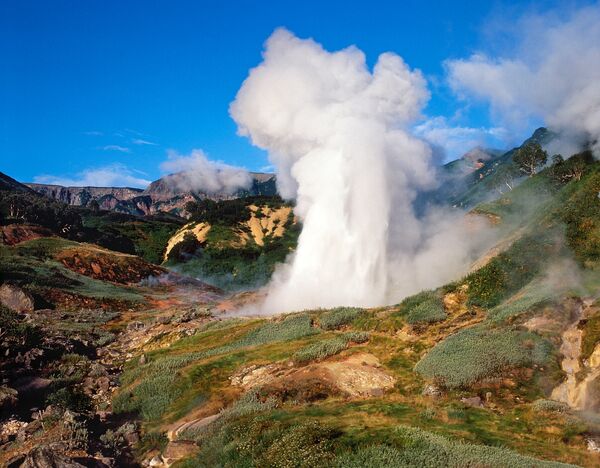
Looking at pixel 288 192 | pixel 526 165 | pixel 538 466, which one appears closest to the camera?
pixel 538 466

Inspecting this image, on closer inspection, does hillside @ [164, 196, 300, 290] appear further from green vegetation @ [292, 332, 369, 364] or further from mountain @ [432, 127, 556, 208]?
green vegetation @ [292, 332, 369, 364]

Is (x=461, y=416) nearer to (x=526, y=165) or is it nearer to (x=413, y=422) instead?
(x=413, y=422)

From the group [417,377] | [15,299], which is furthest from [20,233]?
[417,377]

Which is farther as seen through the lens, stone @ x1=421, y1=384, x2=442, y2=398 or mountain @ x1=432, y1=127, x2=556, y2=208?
mountain @ x1=432, y1=127, x2=556, y2=208

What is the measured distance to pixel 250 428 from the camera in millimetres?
13359

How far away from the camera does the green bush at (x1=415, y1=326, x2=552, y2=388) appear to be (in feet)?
54.5

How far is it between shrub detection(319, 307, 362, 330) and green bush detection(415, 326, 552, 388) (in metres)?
7.54

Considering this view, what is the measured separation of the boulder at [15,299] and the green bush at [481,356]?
117 ft

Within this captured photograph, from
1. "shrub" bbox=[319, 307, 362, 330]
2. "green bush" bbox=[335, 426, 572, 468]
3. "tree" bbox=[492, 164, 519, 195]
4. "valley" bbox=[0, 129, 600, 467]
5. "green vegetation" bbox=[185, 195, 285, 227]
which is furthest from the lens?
"green vegetation" bbox=[185, 195, 285, 227]

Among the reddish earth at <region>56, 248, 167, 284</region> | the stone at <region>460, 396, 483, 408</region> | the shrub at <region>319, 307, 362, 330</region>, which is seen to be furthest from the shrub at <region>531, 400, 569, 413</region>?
the reddish earth at <region>56, 248, 167, 284</region>

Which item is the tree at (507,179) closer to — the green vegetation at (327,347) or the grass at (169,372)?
the grass at (169,372)

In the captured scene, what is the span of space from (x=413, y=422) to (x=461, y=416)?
156 cm

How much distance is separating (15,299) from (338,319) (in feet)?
99.9

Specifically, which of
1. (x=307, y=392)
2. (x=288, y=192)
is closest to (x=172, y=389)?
(x=307, y=392)
